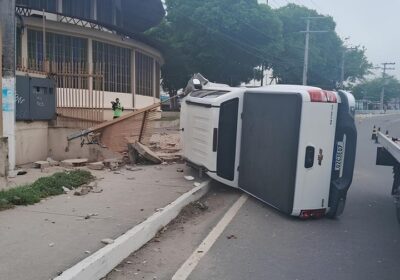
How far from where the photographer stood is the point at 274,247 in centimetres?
621

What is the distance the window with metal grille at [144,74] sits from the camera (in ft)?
88.3

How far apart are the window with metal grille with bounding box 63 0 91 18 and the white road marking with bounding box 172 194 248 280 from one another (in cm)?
1859

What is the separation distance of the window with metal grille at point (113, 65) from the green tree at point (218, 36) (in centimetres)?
1221

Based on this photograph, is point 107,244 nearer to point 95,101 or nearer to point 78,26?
point 95,101

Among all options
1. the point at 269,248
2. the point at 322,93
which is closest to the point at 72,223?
the point at 269,248

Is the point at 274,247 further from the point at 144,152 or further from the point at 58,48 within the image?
the point at 58,48

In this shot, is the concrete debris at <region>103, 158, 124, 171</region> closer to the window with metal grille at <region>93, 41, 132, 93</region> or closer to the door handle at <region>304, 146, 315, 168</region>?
the door handle at <region>304, 146, 315, 168</region>

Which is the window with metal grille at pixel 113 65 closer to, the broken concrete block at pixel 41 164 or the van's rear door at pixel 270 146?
the broken concrete block at pixel 41 164

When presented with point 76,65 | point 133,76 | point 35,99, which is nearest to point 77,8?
point 133,76

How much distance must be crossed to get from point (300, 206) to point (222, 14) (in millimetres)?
32208

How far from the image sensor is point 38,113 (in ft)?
40.6

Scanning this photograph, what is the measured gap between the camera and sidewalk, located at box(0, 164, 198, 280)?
484 centimetres

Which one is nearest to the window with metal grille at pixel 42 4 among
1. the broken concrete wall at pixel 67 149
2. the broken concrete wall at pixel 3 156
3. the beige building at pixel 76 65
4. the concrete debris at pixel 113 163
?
the beige building at pixel 76 65

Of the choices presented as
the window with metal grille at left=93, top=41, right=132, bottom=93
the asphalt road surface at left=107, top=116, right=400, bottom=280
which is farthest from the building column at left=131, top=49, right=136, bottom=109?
the asphalt road surface at left=107, top=116, right=400, bottom=280
